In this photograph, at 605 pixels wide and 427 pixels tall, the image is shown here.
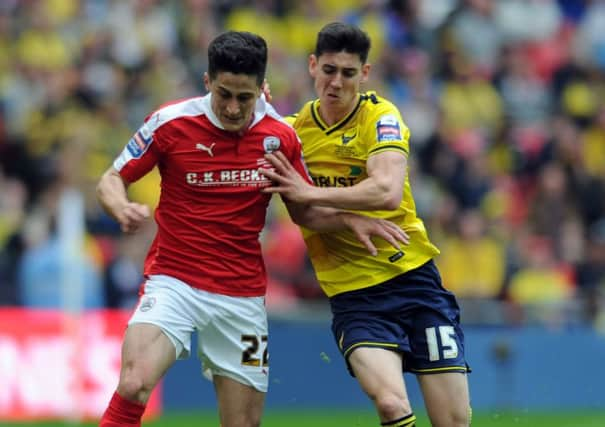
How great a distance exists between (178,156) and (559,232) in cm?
1048

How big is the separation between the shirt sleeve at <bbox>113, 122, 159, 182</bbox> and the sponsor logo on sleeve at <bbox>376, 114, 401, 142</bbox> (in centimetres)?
137

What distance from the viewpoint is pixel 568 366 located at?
17.0 meters

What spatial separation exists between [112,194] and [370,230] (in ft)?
5.21

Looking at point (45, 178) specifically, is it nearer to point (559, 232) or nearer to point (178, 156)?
point (559, 232)

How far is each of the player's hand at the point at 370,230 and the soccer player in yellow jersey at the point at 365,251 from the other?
114 millimetres

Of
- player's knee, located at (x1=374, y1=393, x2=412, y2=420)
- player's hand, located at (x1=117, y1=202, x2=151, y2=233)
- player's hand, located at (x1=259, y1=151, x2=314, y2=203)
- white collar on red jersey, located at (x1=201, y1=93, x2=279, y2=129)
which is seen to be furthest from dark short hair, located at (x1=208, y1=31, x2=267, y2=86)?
player's knee, located at (x1=374, y1=393, x2=412, y2=420)

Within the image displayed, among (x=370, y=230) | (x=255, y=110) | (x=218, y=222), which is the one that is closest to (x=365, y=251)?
(x=370, y=230)

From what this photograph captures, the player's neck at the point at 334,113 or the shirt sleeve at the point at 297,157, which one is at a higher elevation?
the player's neck at the point at 334,113

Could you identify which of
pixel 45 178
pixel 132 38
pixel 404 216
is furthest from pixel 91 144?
pixel 404 216

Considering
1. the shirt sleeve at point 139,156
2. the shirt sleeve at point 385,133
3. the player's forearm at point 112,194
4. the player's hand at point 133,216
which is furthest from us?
the shirt sleeve at point 385,133

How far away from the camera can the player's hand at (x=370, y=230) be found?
28.5 feet

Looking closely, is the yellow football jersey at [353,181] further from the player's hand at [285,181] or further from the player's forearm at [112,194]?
the player's forearm at [112,194]

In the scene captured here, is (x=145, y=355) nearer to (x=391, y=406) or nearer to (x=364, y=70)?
(x=391, y=406)

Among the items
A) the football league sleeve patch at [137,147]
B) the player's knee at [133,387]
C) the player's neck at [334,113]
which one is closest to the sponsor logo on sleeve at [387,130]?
the player's neck at [334,113]
